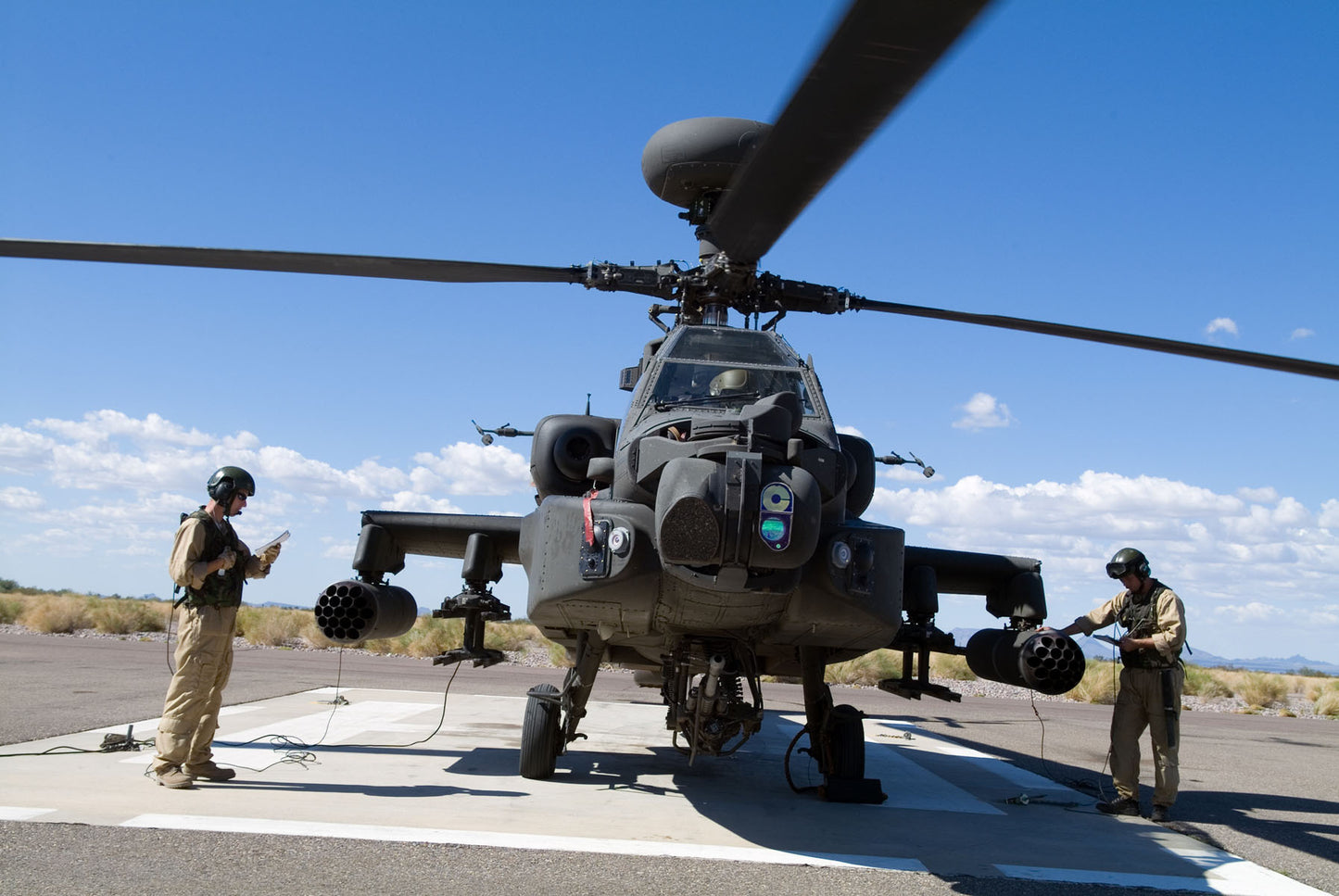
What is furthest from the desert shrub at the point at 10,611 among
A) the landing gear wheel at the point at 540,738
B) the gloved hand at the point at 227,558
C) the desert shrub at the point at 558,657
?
the landing gear wheel at the point at 540,738

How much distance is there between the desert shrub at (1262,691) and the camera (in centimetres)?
2591

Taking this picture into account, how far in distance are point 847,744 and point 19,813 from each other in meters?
5.25

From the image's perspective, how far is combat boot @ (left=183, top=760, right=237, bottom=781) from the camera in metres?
6.37

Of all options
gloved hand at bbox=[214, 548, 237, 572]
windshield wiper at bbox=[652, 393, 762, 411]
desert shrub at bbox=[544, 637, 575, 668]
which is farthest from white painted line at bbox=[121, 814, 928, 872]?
desert shrub at bbox=[544, 637, 575, 668]

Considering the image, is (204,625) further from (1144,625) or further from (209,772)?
(1144,625)

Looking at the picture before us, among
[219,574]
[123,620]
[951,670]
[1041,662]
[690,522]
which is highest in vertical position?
[690,522]

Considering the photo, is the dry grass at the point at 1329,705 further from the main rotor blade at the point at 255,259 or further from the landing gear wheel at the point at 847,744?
the main rotor blade at the point at 255,259

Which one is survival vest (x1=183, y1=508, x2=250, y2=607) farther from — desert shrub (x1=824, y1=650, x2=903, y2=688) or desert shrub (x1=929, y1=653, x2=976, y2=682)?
desert shrub (x1=929, y1=653, x2=976, y2=682)

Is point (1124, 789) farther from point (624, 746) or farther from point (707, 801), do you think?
point (624, 746)

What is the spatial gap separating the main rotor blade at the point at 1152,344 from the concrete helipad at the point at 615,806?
2.86m

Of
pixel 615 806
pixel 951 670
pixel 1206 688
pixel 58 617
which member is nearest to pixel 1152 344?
pixel 615 806

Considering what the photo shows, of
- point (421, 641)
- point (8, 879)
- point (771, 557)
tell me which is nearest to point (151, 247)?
point (8, 879)

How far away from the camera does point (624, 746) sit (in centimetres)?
968

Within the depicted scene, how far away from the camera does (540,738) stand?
7242 millimetres
